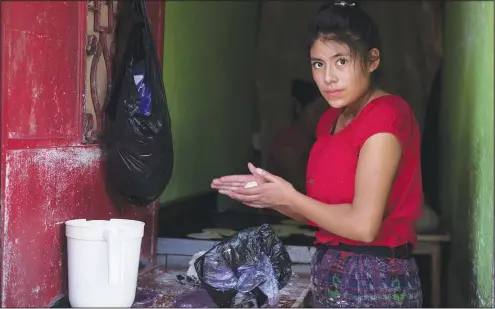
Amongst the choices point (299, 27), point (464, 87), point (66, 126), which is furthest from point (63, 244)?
point (299, 27)

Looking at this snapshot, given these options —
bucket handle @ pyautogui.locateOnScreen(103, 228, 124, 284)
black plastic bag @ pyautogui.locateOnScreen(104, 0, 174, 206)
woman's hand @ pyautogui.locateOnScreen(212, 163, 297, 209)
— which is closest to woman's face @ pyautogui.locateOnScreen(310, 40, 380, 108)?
woman's hand @ pyautogui.locateOnScreen(212, 163, 297, 209)

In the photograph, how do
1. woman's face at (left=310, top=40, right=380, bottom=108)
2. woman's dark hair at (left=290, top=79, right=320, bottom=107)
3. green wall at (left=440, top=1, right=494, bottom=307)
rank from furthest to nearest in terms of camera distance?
woman's dark hair at (left=290, top=79, right=320, bottom=107) → green wall at (left=440, top=1, right=494, bottom=307) → woman's face at (left=310, top=40, right=380, bottom=108)

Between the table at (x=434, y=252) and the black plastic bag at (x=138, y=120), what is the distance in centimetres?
175

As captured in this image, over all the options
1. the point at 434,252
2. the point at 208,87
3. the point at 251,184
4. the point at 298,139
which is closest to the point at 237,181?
the point at 251,184

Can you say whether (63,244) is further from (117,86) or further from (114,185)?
(117,86)

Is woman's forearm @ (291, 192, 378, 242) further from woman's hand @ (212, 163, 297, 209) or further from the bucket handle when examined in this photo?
the bucket handle

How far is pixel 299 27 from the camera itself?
18.4 feet

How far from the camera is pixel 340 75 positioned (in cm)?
209

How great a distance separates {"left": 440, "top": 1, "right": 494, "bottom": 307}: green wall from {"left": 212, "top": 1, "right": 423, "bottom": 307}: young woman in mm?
398

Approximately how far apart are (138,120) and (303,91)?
10.9ft

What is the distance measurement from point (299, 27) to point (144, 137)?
3437mm

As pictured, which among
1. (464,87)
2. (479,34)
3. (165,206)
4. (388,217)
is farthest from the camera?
(165,206)

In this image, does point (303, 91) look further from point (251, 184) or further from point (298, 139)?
point (251, 184)

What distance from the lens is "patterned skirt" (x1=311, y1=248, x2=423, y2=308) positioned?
204 centimetres
